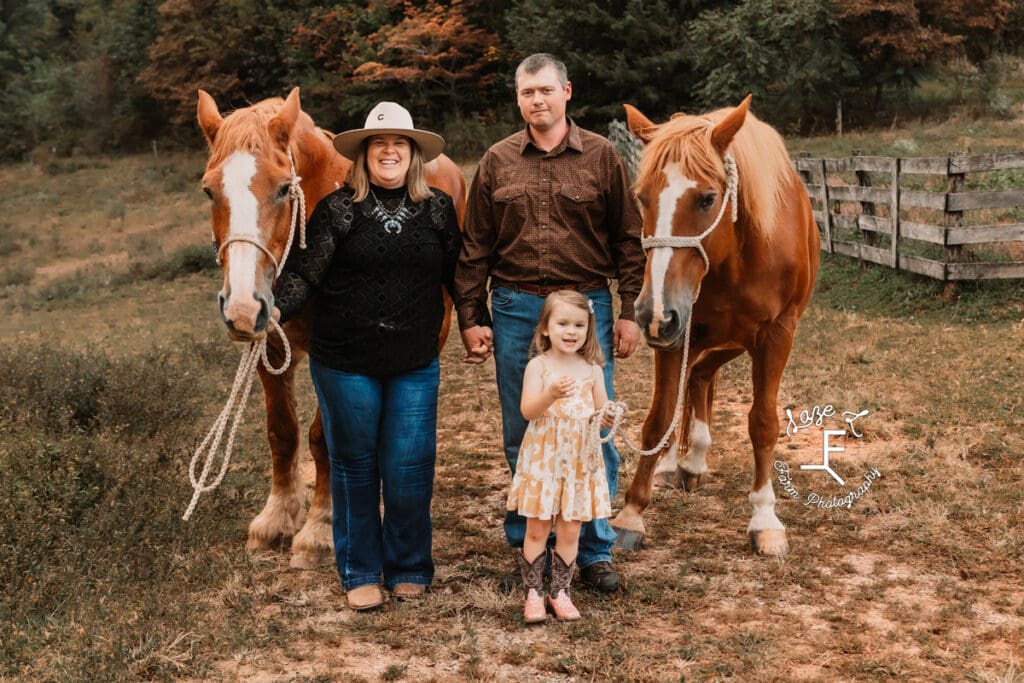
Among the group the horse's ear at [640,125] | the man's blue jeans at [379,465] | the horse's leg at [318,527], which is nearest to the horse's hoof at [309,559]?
the horse's leg at [318,527]

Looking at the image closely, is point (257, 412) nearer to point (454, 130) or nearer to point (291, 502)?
point (291, 502)

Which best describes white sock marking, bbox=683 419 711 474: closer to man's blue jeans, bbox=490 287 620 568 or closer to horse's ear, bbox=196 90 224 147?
man's blue jeans, bbox=490 287 620 568

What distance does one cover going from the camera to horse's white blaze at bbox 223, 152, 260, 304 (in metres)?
2.91

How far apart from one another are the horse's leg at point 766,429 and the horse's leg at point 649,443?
0.39m

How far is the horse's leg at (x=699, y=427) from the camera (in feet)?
16.0

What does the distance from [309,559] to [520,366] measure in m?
1.38

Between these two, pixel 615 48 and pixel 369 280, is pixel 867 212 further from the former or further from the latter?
pixel 615 48

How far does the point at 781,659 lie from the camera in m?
3.00

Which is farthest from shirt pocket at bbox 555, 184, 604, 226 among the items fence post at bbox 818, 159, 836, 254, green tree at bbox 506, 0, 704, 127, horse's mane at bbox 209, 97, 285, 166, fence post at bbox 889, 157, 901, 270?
green tree at bbox 506, 0, 704, 127

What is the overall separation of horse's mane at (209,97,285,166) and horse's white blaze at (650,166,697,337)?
4.84 ft

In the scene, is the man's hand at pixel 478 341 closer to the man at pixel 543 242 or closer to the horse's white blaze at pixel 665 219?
the man at pixel 543 242

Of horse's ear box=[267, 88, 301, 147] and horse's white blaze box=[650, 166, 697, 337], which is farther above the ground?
horse's ear box=[267, 88, 301, 147]

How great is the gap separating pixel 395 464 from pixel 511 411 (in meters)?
0.51

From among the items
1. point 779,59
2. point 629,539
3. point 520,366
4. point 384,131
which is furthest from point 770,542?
point 779,59
